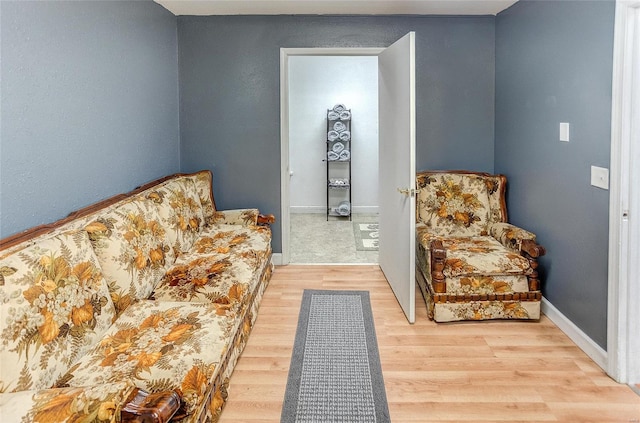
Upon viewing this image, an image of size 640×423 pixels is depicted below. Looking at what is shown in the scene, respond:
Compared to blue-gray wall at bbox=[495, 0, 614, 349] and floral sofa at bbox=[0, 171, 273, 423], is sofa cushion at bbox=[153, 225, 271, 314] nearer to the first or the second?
floral sofa at bbox=[0, 171, 273, 423]

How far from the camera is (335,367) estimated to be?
2.84m

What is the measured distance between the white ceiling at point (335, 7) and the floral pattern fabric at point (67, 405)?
11.2ft

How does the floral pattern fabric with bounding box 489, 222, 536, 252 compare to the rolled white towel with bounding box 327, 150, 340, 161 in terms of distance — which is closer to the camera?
the floral pattern fabric with bounding box 489, 222, 536, 252

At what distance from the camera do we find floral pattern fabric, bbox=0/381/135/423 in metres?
1.37

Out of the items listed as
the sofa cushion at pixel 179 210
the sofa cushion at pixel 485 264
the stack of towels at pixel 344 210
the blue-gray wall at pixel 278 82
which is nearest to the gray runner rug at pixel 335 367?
the sofa cushion at pixel 485 264

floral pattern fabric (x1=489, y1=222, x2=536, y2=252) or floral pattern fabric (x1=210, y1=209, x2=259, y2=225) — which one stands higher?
floral pattern fabric (x1=210, y1=209, x2=259, y2=225)

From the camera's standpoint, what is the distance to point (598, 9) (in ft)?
9.03

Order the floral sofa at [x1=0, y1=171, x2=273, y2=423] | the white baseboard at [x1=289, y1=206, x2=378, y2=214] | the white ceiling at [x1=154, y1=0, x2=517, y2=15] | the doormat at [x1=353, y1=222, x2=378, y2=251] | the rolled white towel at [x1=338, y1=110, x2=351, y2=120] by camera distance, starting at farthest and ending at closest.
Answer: the white baseboard at [x1=289, y1=206, x2=378, y2=214] < the rolled white towel at [x1=338, y1=110, x2=351, y2=120] < the doormat at [x1=353, y1=222, x2=378, y2=251] < the white ceiling at [x1=154, y1=0, x2=517, y2=15] < the floral sofa at [x1=0, y1=171, x2=273, y2=423]

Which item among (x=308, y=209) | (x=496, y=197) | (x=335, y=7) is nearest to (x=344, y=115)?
(x=308, y=209)

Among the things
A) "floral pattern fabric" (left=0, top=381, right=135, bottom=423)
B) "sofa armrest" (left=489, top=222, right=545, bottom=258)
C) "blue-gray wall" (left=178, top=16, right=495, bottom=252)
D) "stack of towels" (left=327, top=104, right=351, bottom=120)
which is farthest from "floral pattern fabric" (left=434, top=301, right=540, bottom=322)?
"stack of towels" (left=327, top=104, right=351, bottom=120)

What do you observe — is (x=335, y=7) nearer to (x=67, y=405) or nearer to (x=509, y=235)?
(x=509, y=235)

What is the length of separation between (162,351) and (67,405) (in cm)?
61

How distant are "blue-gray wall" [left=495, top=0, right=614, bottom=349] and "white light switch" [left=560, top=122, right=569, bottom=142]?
0.16 ft

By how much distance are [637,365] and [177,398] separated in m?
2.32
